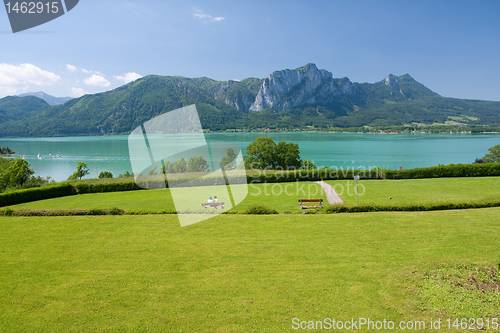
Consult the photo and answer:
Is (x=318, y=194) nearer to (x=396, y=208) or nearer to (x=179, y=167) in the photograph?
(x=396, y=208)

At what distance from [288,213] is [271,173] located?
1240cm

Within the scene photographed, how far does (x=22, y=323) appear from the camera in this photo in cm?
579

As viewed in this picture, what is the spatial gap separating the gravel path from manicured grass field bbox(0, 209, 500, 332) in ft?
16.9

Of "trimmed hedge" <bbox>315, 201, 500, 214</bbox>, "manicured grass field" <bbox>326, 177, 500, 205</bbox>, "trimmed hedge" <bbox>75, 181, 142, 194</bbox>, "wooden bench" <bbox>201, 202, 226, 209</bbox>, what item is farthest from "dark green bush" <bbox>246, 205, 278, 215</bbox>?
"trimmed hedge" <bbox>75, 181, 142, 194</bbox>

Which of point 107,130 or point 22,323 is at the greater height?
point 107,130

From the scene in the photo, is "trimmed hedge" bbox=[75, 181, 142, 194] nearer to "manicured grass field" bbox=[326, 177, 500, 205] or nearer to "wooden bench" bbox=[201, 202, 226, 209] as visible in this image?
"wooden bench" bbox=[201, 202, 226, 209]

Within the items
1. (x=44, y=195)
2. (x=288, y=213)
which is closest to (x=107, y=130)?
(x=44, y=195)

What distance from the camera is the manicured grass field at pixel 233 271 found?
5.92m

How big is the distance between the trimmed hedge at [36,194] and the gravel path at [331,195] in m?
22.8

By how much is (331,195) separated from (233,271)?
1390cm

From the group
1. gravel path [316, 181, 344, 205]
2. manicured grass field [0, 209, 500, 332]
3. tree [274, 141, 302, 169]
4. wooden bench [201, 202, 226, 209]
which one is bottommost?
gravel path [316, 181, 344, 205]

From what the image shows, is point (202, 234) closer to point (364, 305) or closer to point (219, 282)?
point (219, 282)

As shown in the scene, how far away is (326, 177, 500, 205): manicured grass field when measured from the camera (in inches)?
711

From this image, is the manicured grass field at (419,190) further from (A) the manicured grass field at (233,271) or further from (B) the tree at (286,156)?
(B) the tree at (286,156)
